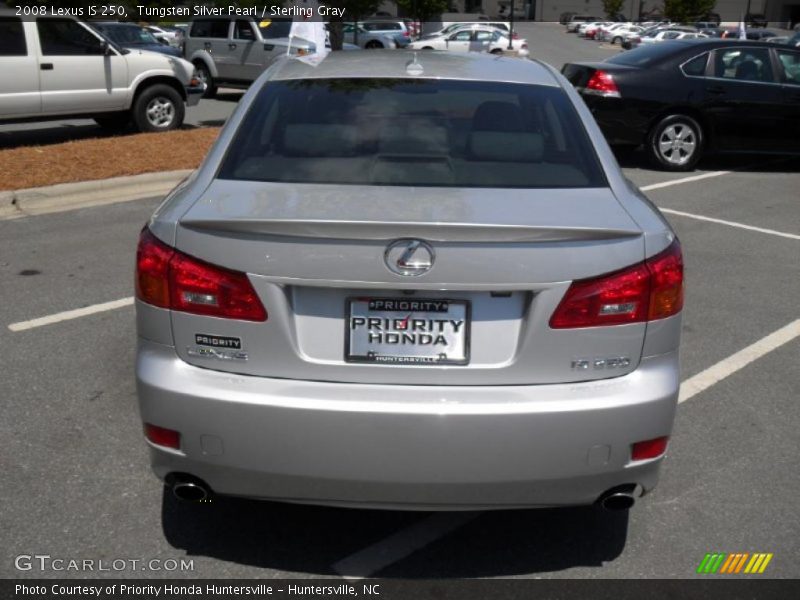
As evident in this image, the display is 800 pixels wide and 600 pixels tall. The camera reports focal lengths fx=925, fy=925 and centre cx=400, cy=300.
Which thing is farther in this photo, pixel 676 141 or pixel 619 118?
pixel 676 141

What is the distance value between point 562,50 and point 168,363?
55.4m

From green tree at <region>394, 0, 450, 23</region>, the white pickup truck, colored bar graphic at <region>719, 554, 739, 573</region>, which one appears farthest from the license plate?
green tree at <region>394, 0, 450, 23</region>

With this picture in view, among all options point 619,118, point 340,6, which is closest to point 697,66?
point 619,118

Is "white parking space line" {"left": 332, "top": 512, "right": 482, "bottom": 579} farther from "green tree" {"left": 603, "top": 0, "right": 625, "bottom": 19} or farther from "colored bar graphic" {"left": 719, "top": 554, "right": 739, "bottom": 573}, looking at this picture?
"green tree" {"left": 603, "top": 0, "right": 625, "bottom": 19}

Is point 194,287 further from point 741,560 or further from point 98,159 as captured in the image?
point 98,159

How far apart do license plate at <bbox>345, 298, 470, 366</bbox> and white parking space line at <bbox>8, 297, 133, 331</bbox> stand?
11.2 ft

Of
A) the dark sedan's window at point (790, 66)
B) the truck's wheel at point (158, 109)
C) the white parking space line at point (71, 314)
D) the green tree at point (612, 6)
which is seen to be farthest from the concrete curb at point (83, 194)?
the green tree at point (612, 6)

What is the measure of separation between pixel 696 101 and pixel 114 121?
26.8 ft

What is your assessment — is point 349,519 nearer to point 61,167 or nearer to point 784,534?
point 784,534

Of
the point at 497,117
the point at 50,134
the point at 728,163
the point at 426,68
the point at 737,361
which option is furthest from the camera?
the point at 50,134

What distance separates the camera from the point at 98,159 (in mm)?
10539

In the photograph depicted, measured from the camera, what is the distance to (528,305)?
282 centimetres

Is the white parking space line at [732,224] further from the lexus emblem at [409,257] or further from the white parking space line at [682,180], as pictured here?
the lexus emblem at [409,257]

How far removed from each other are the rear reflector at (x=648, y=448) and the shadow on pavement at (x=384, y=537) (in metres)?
0.57
